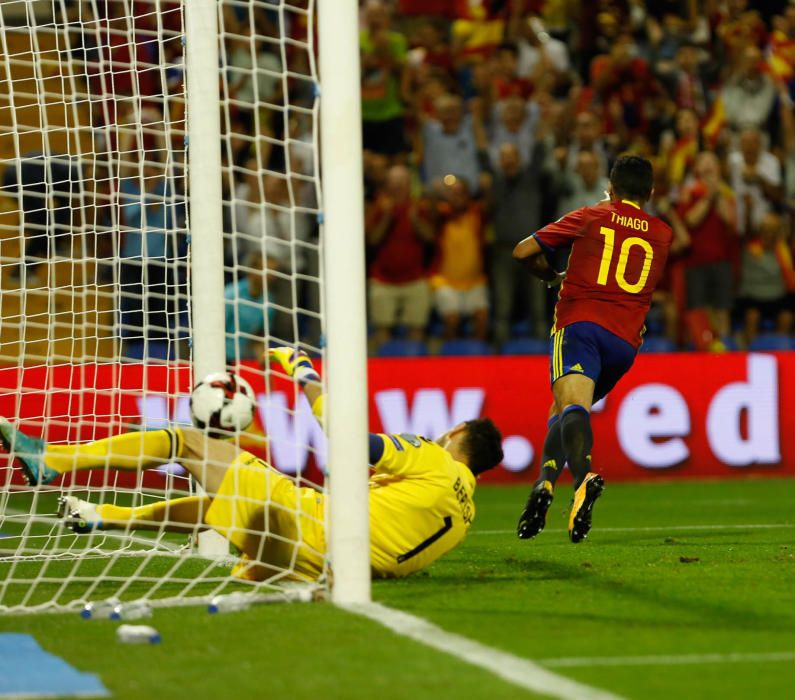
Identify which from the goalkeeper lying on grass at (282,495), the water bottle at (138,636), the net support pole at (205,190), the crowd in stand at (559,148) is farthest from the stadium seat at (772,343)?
the water bottle at (138,636)

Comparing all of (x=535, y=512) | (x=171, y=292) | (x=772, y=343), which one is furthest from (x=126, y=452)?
(x=772, y=343)

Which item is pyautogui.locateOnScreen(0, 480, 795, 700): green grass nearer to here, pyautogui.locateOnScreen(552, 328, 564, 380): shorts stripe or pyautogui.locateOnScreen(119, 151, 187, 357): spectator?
pyautogui.locateOnScreen(552, 328, 564, 380): shorts stripe

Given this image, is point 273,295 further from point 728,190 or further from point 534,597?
point 534,597

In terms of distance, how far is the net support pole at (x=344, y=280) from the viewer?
225 inches

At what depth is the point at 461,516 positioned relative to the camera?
21.1ft

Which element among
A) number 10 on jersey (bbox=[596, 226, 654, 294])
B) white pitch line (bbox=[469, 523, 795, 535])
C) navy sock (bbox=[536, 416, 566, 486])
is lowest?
white pitch line (bbox=[469, 523, 795, 535])

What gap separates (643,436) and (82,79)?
5618mm

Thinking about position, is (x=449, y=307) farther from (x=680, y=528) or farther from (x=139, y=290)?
(x=680, y=528)

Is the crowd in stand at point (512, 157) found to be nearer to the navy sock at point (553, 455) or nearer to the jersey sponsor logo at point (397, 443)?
the navy sock at point (553, 455)

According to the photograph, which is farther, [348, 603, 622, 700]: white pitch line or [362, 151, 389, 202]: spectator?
[362, 151, 389, 202]: spectator

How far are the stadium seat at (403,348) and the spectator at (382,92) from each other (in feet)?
6.77

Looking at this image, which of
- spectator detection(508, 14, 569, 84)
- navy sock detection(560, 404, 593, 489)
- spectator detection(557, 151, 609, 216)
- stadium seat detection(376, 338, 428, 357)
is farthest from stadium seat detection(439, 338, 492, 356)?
navy sock detection(560, 404, 593, 489)

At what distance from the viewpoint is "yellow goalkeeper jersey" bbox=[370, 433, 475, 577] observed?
630 cm

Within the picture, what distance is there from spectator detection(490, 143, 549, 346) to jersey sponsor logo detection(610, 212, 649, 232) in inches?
216
